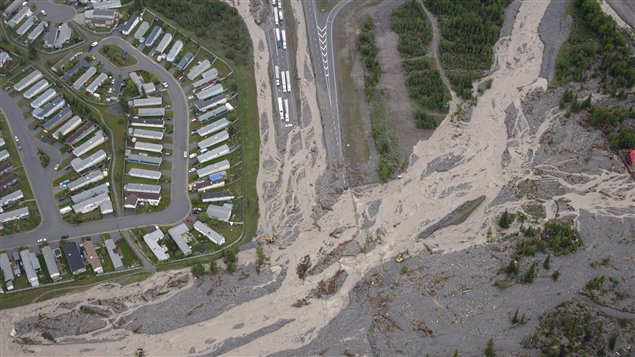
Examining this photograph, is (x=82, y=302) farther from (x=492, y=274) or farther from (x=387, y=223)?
(x=492, y=274)

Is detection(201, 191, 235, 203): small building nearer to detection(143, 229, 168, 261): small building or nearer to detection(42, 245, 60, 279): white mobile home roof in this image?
detection(143, 229, 168, 261): small building

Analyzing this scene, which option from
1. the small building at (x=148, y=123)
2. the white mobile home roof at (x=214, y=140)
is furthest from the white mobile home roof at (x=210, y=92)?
the white mobile home roof at (x=214, y=140)

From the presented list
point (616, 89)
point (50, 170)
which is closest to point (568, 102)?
point (616, 89)

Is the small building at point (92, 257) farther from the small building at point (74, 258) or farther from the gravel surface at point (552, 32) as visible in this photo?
the gravel surface at point (552, 32)

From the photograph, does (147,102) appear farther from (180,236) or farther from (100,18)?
(180,236)

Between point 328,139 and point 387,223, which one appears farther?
point 328,139
